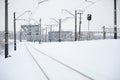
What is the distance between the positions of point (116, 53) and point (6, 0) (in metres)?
14.5

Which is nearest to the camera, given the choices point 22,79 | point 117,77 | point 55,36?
point 117,77

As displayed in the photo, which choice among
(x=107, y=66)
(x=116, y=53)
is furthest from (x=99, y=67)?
(x=116, y=53)

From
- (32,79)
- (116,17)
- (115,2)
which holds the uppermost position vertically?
(115,2)

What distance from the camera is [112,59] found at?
41.5ft

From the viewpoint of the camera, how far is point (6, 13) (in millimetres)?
23422

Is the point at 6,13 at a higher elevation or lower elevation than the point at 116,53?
higher

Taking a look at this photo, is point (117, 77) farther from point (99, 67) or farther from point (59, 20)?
point (59, 20)

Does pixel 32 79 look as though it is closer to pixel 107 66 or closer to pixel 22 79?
pixel 22 79

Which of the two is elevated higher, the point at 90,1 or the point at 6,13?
the point at 90,1

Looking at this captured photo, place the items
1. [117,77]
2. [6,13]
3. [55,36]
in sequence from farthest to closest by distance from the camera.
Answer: [55,36] → [6,13] → [117,77]

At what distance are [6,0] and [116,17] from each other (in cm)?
1193

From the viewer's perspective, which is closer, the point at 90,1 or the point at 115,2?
the point at 115,2

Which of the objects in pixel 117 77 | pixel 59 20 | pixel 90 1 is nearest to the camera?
pixel 117 77

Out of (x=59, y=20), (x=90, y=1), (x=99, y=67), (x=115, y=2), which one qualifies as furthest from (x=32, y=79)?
(x=59, y=20)
